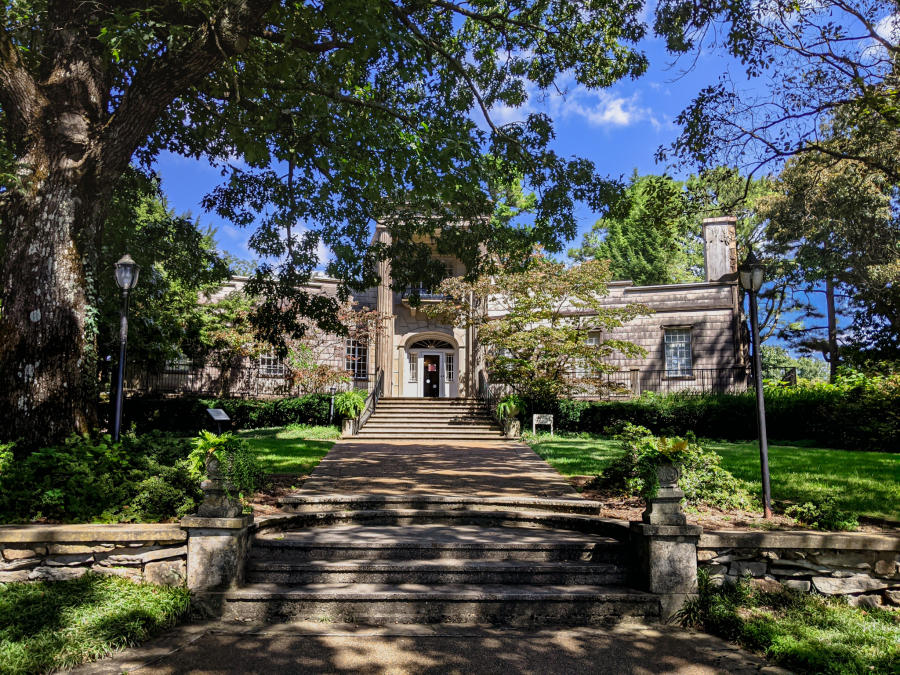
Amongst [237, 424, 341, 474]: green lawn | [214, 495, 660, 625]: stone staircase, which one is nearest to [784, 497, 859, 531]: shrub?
[214, 495, 660, 625]: stone staircase

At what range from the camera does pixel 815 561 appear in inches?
193

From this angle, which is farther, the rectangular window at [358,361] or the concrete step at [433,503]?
the rectangular window at [358,361]

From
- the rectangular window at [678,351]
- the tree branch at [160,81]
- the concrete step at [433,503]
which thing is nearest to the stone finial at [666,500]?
the concrete step at [433,503]

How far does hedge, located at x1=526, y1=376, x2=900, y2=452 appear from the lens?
465 inches

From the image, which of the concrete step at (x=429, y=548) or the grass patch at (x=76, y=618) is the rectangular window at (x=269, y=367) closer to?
the concrete step at (x=429, y=548)

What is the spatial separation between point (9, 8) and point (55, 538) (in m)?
7.31

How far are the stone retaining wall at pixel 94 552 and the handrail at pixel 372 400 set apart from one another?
10.3 m

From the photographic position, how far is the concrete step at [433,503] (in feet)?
22.7

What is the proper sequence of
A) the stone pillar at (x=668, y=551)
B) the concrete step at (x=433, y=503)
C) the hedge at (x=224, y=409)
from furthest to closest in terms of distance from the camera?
the hedge at (x=224, y=409), the concrete step at (x=433, y=503), the stone pillar at (x=668, y=551)


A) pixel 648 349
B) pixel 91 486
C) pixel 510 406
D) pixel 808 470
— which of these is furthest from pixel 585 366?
pixel 91 486

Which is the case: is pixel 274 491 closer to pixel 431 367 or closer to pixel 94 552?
pixel 94 552

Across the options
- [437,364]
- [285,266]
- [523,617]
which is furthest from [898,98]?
[437,364]

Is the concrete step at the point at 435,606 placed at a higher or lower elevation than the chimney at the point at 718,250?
lower

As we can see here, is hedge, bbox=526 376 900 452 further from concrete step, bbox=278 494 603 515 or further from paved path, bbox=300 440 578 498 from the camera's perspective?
concrete step, bbox=278 494 603 515
